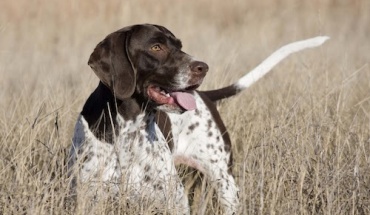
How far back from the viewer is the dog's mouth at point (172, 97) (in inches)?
215

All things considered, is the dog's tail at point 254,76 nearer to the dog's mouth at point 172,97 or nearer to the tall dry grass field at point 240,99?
the tall dry grass field at point 240,99

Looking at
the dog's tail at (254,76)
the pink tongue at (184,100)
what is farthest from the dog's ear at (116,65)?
the dog's tail at (254,76)

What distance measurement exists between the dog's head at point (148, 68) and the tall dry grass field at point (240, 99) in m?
0.46

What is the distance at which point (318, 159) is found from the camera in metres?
5.40

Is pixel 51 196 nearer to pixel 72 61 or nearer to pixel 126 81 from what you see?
pixel 126 81

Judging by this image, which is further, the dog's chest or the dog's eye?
the dog's eye

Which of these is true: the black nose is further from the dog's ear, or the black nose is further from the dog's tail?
the dog's tail

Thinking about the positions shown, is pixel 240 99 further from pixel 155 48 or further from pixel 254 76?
pixel 155 48

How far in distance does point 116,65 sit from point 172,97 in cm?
36

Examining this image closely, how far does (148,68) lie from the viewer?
18.1ft

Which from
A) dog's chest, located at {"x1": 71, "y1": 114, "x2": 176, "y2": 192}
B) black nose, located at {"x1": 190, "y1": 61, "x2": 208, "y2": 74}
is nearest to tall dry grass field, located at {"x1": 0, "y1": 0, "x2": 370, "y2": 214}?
dog's chest, located at {"x1": 71, "y1": 114, "x2": 176, "y2": 192}

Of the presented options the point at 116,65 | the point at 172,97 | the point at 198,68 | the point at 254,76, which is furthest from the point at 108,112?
the point at 254,76

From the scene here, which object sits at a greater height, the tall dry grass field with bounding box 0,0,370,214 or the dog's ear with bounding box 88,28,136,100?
the dog's ear with bounding box 88,28,136,100

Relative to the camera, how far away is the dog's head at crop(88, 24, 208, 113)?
541cm
